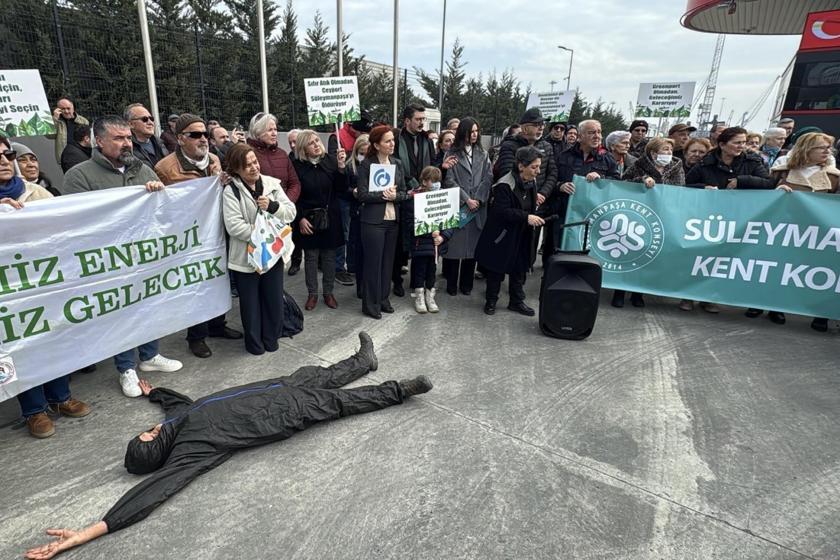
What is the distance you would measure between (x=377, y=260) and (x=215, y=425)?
252 centimetres

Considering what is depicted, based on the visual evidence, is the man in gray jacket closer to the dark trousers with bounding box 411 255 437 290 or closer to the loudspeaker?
the dark trousers with bounding box 411 255 437 290

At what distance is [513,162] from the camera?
18.0ft

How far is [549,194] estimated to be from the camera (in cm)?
559

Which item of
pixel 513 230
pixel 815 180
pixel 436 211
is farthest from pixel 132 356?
pixel 815 180

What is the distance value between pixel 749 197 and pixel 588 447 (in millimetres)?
3663

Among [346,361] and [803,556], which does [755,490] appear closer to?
[803,556]

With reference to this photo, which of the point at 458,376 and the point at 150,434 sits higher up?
the point at 150,434

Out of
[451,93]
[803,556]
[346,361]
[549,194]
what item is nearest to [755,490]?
[803,556]

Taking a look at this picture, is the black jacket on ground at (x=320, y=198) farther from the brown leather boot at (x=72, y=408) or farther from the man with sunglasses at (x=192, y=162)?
the brown leather boot at (x=72, y=408)

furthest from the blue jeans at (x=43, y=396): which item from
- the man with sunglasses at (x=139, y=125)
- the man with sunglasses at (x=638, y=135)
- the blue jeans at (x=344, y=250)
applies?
the man with sunglasses at (x=638, y=135)

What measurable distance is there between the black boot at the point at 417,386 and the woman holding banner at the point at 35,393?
2.16 meters

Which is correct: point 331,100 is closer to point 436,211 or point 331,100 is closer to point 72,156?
point 436,211

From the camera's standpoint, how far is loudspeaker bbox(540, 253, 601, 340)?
4.41 metres

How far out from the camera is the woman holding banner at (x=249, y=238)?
12.3 feet
